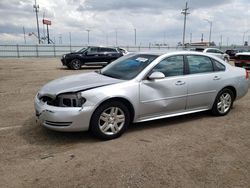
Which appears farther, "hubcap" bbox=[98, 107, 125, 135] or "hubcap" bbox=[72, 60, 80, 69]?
"hubcap" bbox=[72, 60, 80, 69]

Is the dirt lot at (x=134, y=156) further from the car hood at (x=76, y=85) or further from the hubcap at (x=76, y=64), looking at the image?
the hubcap at (x=76, y=64)

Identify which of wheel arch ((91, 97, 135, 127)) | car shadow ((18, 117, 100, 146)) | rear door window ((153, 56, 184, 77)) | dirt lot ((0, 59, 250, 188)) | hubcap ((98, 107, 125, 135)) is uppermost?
rear door window ((153, 56, 184, 77))

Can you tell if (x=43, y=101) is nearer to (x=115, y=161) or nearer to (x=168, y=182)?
(x=115, y=161)

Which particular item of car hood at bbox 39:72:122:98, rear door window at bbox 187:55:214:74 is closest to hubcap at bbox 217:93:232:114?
rear door window at bbox 187:55:214:74

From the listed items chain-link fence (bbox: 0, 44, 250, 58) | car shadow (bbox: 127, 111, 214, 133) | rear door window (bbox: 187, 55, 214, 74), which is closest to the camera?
car shadow (bbox: 127, 111, 214, 133)

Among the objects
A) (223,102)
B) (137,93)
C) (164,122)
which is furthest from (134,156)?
(223,102)

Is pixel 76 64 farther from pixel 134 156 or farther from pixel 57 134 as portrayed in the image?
pixel 134 156

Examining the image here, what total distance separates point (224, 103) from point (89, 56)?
13.2m

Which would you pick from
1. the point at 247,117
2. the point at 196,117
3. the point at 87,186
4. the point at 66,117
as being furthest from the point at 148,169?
the point at 247,117

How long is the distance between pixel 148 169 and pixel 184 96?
2.10 m

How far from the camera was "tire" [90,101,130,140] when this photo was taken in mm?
3996

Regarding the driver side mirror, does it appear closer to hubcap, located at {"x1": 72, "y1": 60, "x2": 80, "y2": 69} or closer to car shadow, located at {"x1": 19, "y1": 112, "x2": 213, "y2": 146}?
car shadow, located at {"x1": 19, "y1": 112, "x2": 213, "y2": 146}

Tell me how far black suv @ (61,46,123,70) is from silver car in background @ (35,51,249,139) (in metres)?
12.2

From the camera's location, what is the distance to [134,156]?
11.7 ft
